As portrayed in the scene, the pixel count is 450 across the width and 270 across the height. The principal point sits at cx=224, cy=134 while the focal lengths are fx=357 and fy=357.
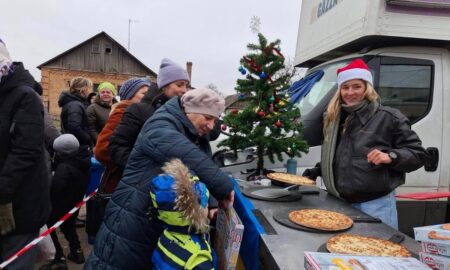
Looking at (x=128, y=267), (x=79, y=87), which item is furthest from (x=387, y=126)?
(x=79, y=87)

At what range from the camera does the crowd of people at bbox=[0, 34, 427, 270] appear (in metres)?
1.59

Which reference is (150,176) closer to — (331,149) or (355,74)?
(331,149)

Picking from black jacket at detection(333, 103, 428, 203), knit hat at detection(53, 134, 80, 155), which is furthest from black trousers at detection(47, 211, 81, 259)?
black jacket at detection(333, 103, 428, 203)

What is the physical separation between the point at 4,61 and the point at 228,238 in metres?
1.71

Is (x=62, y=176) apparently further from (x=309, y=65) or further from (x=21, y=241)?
(x=309, y=65)

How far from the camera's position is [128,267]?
1.81 metres

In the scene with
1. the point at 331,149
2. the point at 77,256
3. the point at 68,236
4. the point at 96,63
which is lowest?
the point at 77,256

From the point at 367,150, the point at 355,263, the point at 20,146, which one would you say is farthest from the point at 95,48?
the point at 355,263

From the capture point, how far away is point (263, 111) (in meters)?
2.99

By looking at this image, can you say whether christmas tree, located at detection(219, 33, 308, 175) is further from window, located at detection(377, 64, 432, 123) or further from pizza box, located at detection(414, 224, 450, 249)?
pizza box, located at detection(414, 224, 450, 249)

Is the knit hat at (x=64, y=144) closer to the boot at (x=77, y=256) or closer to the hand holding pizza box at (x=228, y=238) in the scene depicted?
the boot at (x=77, y=256)

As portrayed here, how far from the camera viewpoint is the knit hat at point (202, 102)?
1.88 metres

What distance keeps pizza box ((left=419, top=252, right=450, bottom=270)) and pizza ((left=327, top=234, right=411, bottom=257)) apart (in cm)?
14

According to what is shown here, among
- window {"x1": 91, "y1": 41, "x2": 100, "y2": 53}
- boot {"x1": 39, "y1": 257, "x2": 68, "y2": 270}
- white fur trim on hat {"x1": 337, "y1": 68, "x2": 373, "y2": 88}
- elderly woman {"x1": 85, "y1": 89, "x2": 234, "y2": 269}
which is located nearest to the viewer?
elderly woman {"x1": 85, "y1": 89, "x2": 234, "y2": 269}
